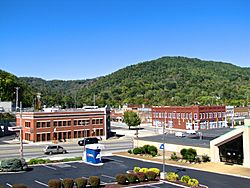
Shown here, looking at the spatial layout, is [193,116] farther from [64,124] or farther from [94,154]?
[94,154]

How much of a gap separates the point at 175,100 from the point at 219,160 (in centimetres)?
11669

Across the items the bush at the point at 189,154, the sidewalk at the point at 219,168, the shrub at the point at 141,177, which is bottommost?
the sidewalk at the point at 219,168

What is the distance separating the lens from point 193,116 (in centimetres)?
9550

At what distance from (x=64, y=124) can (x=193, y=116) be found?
37793mm

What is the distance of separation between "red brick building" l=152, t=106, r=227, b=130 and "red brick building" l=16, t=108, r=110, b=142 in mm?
22133

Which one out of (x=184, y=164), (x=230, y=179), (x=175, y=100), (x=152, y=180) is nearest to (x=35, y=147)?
(x=184, y=164)

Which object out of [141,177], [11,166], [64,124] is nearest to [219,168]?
[141,177]

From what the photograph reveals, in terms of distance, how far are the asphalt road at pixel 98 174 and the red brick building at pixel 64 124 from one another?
27853 millimetres

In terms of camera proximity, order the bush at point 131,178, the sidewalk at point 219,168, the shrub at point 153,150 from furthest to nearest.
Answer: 1. the shrub at point 153,150
2. the sidewalk at point 219,168
3. the bush at point 131,178

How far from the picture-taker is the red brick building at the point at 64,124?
231ft

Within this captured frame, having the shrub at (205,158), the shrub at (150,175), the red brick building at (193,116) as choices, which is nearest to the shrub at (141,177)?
the shrub at (150,175)

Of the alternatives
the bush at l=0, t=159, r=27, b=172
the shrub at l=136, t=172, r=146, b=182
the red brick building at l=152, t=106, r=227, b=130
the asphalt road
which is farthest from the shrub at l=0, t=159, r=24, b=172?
the red brick building at l=152, t=106, r=227, b=130

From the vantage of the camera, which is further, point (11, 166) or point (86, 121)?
point (86, 121)

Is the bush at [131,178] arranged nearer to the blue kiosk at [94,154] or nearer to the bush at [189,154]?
the blue kiosk at [94,154]
